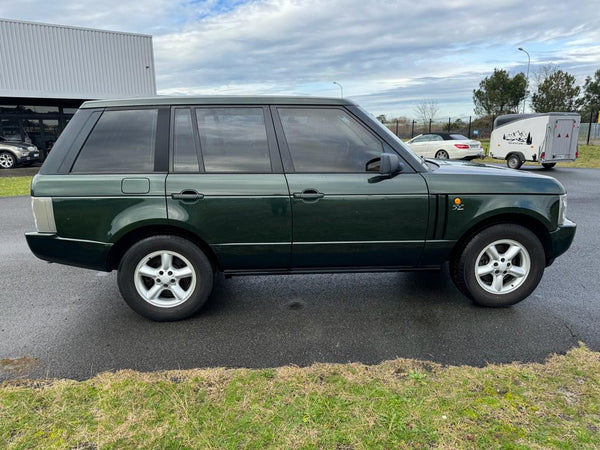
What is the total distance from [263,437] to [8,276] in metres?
4.03

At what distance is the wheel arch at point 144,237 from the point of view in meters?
3.44

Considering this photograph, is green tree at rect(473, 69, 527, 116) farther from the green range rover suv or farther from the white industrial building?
the green range rover suv

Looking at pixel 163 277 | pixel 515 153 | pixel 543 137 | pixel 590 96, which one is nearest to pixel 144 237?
pixel 163 277

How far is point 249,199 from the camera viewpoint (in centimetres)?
335

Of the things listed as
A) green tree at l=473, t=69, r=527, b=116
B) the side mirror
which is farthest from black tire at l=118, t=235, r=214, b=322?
green tree at l=473, t=69, r=527, b=116

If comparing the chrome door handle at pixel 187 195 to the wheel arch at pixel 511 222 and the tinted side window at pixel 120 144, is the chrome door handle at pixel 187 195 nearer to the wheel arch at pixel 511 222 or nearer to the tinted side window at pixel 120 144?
the tinted side window at pixel 120 144

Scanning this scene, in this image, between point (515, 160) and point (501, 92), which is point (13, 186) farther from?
point (501, 92)

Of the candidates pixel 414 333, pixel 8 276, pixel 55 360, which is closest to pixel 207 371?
Result: pixel 55 360

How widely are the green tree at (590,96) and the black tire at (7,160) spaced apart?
1621 inches

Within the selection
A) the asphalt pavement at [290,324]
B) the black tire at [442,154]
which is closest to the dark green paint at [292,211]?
the asphalt pavement at [290,324]

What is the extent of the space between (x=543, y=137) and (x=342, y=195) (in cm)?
1584

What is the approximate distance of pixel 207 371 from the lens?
2.81 metres

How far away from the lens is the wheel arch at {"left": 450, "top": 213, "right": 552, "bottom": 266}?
3.64 m

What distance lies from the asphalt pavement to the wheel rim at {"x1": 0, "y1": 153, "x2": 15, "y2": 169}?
16210 millimetres
